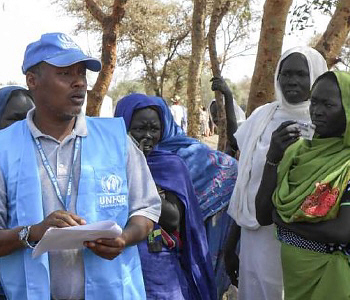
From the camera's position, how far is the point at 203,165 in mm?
3512

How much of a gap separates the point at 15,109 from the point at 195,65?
582 cm

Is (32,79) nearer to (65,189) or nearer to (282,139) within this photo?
(65,189)

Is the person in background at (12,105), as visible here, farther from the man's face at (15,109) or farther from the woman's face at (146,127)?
the woman's face at (146,127)

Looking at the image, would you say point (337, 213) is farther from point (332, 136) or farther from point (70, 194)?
point (70, 194)

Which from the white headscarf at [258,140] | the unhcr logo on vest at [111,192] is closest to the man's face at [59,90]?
the unhcr logo on vest at [111,192]

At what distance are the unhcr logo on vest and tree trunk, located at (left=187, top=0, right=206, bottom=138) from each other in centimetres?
644

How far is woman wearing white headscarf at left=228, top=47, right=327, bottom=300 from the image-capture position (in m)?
3.01

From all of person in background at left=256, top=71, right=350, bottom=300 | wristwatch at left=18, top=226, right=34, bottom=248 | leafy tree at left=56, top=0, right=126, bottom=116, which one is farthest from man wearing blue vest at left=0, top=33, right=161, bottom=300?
leafy tree at left=56, top=0, right=126, bottom=116

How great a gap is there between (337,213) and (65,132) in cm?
117

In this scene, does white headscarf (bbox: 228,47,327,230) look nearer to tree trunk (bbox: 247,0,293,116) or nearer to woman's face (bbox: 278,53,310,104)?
woman's face (bbox: 278,53,310,104)

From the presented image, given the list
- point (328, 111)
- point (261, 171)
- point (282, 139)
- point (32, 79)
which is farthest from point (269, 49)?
point (32, 79)

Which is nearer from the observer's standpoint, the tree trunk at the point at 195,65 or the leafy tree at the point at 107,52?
the leafy tree at the point at 107,52

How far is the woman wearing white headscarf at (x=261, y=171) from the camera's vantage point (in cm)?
301

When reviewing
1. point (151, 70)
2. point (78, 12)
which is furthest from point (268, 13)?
point (151, 70)
